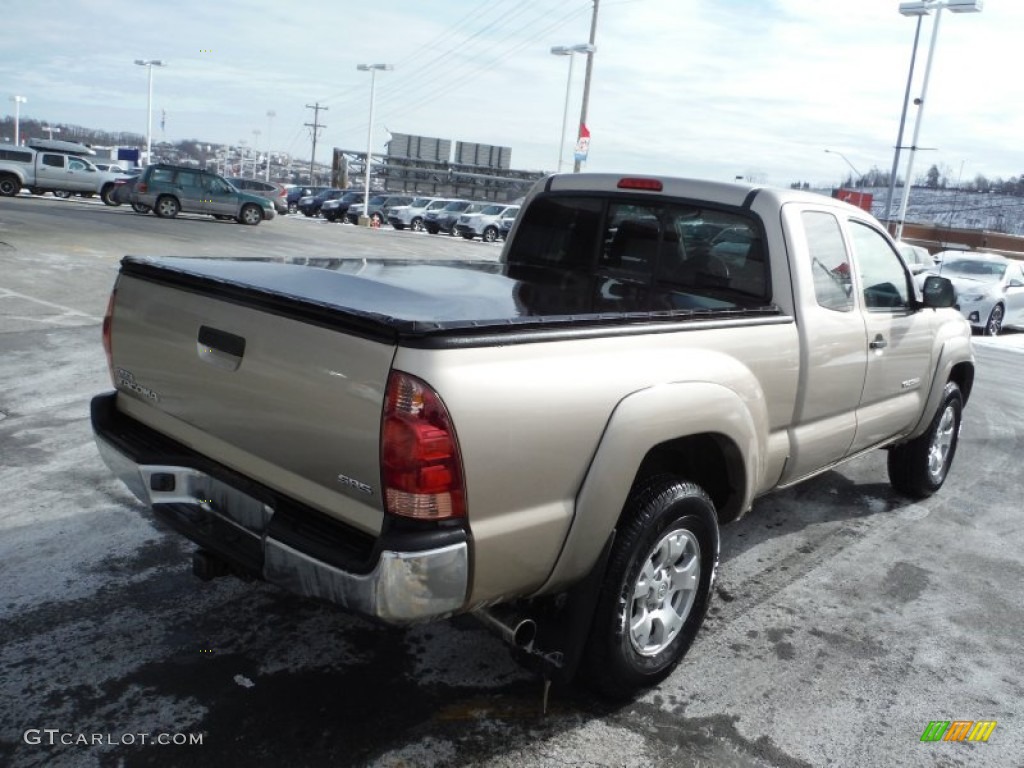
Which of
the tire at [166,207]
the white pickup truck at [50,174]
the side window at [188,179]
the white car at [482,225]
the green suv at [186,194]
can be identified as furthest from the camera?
the white car at [482,225]

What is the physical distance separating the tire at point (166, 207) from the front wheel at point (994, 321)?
22.8 meters

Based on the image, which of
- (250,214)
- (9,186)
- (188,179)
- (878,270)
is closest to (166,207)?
(188,179)

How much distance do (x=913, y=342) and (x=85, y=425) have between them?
5.39 meters

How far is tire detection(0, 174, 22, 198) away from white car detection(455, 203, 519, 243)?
1713 cm

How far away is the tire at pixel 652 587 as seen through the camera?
3.01 metres

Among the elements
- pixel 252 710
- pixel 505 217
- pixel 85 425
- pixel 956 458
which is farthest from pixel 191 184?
pixel 252 710

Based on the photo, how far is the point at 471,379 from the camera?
245 centimetres

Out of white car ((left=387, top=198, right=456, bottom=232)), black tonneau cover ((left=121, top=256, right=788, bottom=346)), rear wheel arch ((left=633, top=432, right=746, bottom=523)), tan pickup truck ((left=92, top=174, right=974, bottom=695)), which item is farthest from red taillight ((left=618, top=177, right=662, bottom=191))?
white car ((left=387, top=198, right=456, bottom=232))

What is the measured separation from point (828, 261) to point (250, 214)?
26947mm

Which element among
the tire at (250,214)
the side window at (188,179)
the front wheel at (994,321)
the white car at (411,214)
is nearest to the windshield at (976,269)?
the front wheel at (994,321)

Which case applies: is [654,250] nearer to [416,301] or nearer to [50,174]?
[416,301]

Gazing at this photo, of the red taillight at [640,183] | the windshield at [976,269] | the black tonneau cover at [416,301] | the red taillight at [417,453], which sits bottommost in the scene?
the red taillight at [417,453]

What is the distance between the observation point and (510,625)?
2.87 metres

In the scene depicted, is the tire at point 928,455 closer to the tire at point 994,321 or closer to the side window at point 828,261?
the side window at point 828,261
